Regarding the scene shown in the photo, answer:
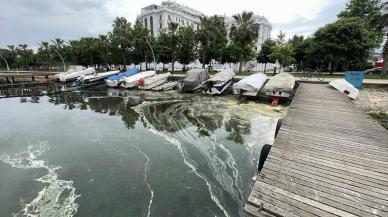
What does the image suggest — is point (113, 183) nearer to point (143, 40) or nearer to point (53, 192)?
point (53, 192)

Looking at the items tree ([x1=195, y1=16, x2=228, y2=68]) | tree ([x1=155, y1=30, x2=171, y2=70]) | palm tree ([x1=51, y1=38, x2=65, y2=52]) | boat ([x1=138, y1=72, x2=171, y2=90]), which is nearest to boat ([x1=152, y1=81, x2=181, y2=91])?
boat ([x1=138, y1=72, x2=171, y2=90])

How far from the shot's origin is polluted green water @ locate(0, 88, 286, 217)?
5457 mm

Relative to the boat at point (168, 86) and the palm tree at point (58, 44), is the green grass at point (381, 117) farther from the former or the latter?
the palm tree at point (58, 44)

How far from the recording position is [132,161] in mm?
7738

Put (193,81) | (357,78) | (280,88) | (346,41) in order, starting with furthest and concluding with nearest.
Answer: (346,41) → (193,81) → (357,78) → (280,88)

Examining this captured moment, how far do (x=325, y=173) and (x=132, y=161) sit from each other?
6.34 m

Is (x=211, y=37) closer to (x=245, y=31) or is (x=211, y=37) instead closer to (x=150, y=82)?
(x=245, y=31)

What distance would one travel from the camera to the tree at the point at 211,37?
102 feet

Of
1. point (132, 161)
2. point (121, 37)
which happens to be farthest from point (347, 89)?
point (121, 37)

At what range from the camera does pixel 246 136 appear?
32.2 feet

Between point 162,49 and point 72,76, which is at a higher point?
point 162,49

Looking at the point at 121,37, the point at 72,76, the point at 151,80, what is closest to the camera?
the point at 151,80

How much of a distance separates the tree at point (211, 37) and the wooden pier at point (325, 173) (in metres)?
27.3

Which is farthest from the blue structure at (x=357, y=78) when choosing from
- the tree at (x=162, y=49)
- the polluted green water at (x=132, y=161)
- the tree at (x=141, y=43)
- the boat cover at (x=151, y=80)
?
the tree at (x=141, y=43)
